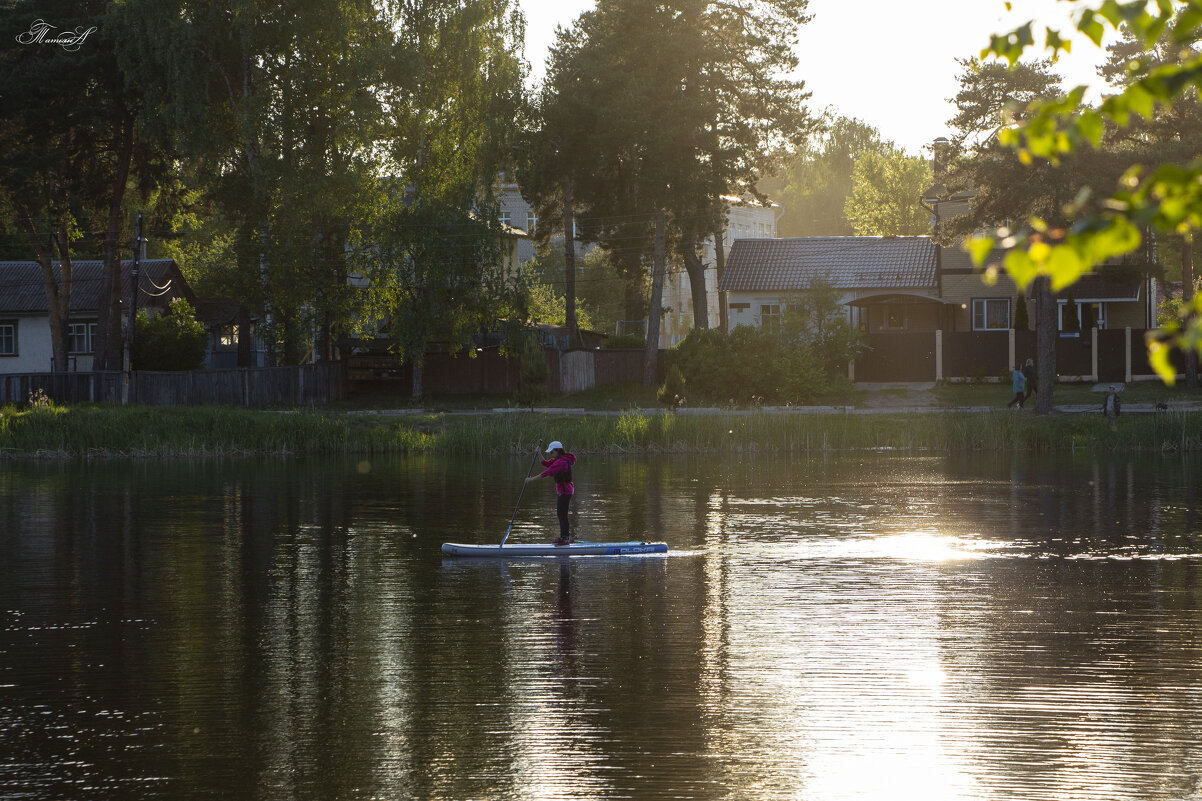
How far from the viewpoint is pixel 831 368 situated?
5594 centimetres

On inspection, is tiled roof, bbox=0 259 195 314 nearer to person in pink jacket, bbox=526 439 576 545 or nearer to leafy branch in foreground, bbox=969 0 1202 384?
person in pink jacket, bbox=526 439 576 545

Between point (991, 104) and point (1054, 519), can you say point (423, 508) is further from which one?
point (991, 104)

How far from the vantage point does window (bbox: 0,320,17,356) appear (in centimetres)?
6750

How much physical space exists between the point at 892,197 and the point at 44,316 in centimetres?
6602

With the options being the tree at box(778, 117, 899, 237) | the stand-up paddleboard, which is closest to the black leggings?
the stand-up paddleboard

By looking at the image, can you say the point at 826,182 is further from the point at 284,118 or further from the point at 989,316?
the point at 284,118

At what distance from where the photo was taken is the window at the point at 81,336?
6788cm

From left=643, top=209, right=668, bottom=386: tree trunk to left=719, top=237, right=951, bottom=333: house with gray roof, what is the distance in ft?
28.0

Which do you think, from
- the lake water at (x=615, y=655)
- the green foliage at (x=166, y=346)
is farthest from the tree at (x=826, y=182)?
the lake water at (x=615, y=655)

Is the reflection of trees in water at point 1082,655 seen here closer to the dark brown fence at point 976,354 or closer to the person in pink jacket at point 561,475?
the person in pink jacket at point 561,475

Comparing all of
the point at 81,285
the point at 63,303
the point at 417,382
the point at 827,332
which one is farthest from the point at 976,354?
the point at 81,285

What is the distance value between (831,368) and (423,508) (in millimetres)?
30328

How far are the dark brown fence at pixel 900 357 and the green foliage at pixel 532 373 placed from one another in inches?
653

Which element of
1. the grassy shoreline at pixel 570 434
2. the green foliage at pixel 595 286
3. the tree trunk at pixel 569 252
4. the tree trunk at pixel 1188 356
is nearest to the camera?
the grassy shoreline at pixel 570 434
